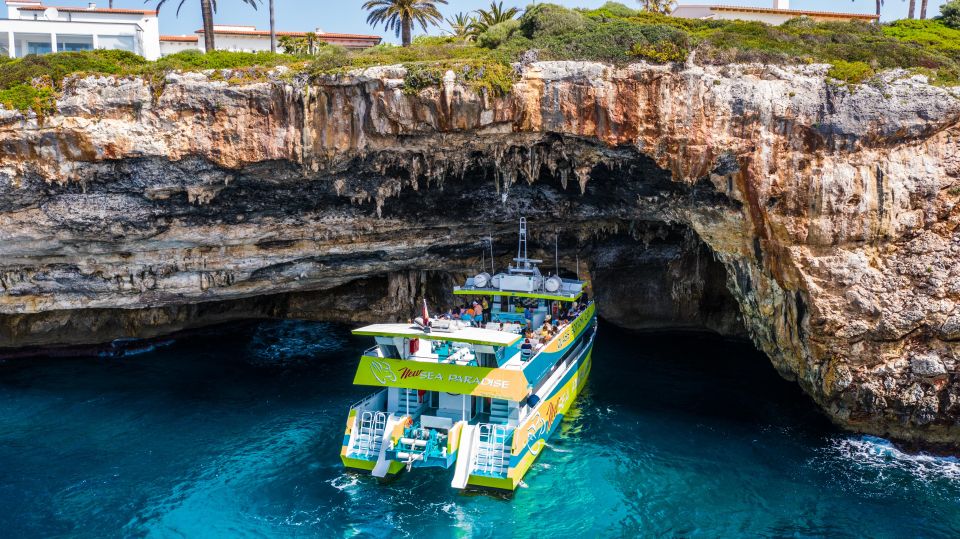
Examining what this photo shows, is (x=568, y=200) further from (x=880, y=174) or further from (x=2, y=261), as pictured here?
(x=2, y=261)

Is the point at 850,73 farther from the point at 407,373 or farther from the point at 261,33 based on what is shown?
the point at 261,33

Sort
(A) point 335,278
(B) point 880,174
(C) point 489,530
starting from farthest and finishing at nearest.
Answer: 1. (A) point 335,278
2. (B) point 880,174
3. (C) point 489,530

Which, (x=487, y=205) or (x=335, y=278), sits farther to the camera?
(x=335, y=278)

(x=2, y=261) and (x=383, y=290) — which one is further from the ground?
(x=2, y=261)

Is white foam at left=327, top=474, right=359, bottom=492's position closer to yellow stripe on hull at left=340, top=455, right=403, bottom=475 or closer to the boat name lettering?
yellow stripe on hull at left=340, top=455, right=403, bottom=475

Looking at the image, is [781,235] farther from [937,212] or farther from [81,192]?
[81,192]

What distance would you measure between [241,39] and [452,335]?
3689 cm

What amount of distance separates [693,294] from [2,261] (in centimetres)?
3256

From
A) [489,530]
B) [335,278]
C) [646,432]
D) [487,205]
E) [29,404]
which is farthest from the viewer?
[335,278]

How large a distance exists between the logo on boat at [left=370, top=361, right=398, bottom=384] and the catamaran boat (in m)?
0.03

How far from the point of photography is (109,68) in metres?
23.4

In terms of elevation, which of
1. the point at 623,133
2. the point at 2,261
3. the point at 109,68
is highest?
the point at 109,68

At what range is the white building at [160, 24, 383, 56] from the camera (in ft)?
152

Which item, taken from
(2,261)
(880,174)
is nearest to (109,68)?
(2,261)
